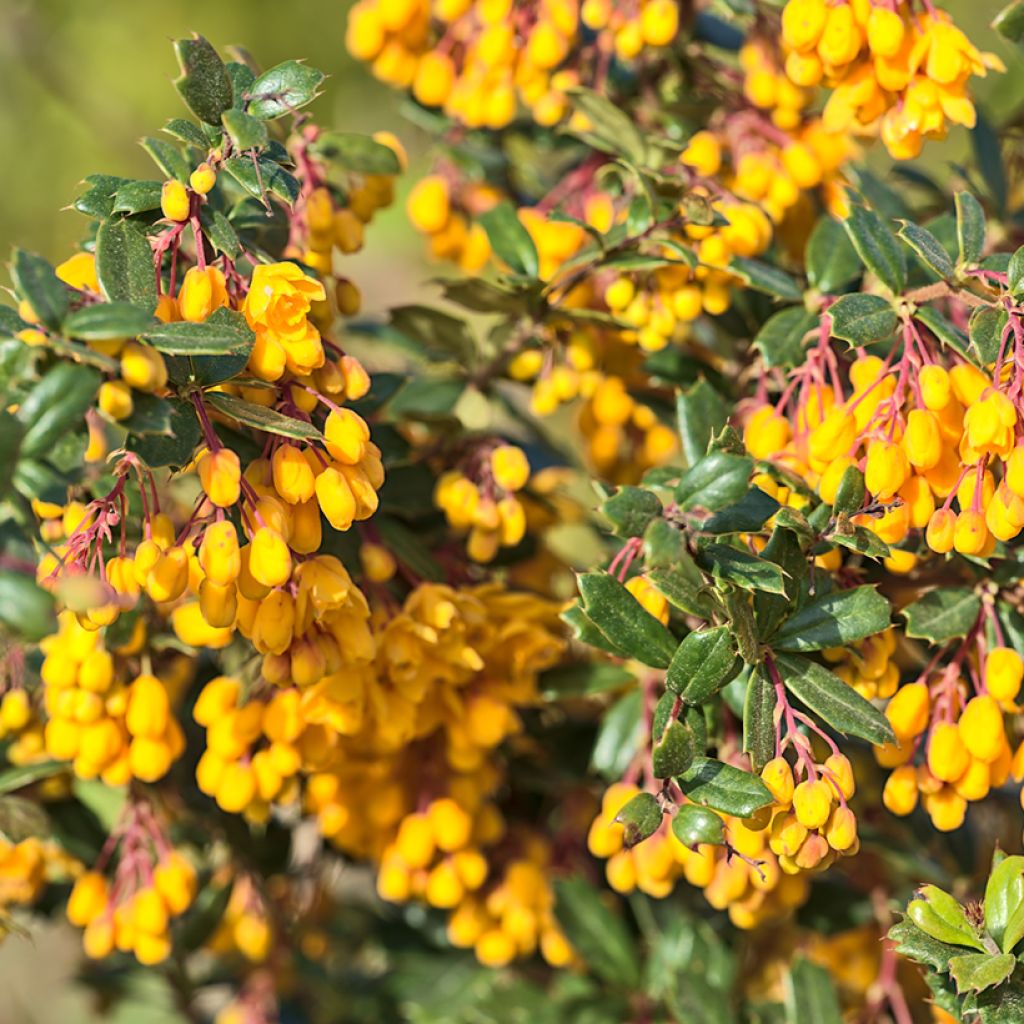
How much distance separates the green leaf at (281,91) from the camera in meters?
0.77

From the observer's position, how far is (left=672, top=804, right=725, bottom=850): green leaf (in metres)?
0.73

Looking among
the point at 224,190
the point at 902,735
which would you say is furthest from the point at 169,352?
the point at 902,735

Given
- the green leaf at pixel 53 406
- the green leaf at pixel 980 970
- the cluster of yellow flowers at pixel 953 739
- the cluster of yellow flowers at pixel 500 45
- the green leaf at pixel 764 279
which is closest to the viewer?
the green leaf at pixel 53 406

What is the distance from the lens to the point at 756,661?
764mm

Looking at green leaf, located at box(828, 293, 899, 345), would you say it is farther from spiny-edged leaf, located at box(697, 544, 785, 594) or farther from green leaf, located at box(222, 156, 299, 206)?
green leaf, located at box(222, 156, 299, 206)

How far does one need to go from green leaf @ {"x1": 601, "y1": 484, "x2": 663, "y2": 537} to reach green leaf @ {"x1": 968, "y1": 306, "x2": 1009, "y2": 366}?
0.21m

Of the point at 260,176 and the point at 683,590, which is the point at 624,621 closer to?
the point at 683,590

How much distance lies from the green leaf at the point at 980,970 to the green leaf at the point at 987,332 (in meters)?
0.34

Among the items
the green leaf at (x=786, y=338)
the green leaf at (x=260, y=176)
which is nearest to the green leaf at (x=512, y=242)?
the green leaf at (x=786, y=338)

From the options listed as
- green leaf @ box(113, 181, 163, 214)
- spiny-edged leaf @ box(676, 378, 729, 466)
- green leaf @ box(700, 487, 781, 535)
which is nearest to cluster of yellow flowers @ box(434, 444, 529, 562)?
spiny-edged leaf @ box(676, 378, 729, 466)

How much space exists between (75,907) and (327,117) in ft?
Answer: 10.5

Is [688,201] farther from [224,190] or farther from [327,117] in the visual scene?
[327,117]

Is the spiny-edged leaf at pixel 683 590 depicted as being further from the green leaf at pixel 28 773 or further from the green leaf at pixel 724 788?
the green leaf at pixel 28 773

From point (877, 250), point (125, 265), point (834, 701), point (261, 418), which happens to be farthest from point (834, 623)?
point (125, 265)
